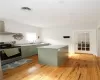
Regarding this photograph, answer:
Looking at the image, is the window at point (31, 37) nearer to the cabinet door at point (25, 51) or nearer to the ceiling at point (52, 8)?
the cabinet door at point (25, 51)

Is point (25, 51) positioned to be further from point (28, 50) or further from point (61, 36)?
point (61, 36)

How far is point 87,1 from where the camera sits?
2615 mm

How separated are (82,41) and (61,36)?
158cm

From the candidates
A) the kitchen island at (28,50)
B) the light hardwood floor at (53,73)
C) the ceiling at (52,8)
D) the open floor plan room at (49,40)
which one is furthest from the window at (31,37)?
the light hardwood floor at (53,73)

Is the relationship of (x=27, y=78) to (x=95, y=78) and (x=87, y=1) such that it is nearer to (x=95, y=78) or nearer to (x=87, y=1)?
(x=95, y=78)

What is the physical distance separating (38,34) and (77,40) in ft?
10.4

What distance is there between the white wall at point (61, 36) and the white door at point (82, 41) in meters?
0.26

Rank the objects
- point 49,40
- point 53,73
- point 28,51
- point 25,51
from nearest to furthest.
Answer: point 53,73, point 25,51, point 28,51, point 49,40

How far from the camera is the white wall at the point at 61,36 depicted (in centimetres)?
634

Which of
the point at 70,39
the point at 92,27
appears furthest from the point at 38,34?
the point at 92,27

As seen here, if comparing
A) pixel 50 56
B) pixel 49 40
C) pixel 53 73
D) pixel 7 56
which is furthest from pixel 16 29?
pixel 53 73

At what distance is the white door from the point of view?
21.6 ft

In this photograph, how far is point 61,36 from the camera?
289 inches

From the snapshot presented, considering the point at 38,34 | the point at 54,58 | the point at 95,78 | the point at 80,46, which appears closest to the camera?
the point at 95,78
